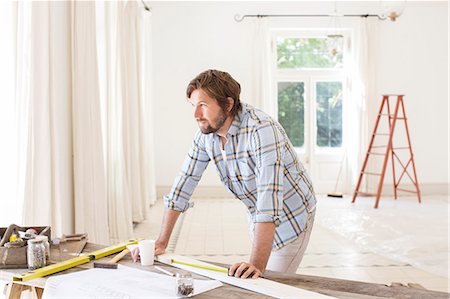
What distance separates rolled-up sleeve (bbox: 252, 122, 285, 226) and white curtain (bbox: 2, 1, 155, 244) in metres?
1.80

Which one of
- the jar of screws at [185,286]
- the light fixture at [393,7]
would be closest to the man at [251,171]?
the jar of screws at [185,286]

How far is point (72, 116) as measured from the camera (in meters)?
4.20

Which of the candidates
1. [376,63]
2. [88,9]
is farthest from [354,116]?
[88,9]

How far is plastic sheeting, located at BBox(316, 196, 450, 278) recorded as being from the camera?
5262 mm

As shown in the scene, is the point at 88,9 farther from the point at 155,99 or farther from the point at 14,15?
the point at 155,99

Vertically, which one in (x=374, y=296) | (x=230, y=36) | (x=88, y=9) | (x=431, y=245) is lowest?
(x=431, y=245)

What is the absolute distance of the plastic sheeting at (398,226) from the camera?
17.3 ft

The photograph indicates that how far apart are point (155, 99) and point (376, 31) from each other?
3682mm

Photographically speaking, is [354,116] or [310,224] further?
[354,116]

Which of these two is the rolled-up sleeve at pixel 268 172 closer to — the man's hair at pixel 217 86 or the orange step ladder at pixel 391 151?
the man's hair at pixel 217 86

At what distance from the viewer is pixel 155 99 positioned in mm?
9000

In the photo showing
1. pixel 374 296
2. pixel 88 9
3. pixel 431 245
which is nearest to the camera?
pixel 374 296

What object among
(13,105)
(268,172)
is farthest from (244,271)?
(13,105)

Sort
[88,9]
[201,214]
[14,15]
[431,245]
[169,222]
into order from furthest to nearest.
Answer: [201,214]
[431,245]
[88,9]
[14,15]
[169,222]
